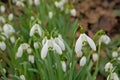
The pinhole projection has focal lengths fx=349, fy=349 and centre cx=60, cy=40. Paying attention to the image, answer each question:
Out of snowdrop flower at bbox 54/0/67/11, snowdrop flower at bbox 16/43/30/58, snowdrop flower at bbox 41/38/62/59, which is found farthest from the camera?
snowdrop flower at bbox 54/0/67/11

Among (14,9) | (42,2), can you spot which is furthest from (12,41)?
(14,9)

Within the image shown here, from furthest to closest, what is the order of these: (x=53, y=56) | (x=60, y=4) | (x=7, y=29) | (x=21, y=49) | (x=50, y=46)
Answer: (x=60, y=4) < (x=7, y=29) < (x=53, y=56) < (x=21, y=49) < (x=50, y=46)

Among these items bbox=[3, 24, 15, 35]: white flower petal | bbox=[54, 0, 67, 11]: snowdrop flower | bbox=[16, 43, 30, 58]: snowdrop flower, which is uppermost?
bbox=[54, 0, 67, 11]: snowdrop flower

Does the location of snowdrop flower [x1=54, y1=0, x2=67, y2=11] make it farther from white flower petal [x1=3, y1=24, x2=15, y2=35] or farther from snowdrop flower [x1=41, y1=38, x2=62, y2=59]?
snowdrop flower [x1=41, y1=38, x2=62, y2=59]

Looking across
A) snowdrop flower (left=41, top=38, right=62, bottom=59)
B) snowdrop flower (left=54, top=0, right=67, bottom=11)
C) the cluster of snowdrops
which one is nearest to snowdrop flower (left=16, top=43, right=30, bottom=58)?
the cluster of snowdrops

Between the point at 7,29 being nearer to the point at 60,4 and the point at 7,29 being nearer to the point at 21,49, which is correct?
the point at 21,49

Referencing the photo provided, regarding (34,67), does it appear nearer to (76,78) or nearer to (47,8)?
(76,78)

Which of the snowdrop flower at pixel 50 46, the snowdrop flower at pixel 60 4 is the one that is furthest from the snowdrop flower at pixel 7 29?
the snowdrop flower at pixel 50 46

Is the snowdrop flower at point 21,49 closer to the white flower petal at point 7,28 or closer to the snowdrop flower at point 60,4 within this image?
the white flower petal at point 7,28

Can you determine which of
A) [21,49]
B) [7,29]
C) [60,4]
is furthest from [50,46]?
[60,4]

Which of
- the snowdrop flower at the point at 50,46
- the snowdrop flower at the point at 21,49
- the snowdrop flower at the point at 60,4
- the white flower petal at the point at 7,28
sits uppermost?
the snowdrop flower at the point at 60,4

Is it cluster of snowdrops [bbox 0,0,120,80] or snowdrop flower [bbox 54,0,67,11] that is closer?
cluster of snowdrops [bbox 0,0,120,80]
